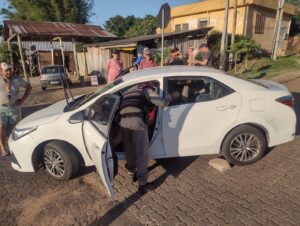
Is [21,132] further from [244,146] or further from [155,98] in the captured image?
[244,146]

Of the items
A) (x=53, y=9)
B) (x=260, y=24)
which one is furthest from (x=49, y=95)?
(x=53, y=9)

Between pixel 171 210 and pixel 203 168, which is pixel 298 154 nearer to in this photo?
pixel 203 168

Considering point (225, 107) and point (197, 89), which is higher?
point (197, 89)

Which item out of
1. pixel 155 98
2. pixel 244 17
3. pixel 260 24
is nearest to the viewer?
pixel 155 98

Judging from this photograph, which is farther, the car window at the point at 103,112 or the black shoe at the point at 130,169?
the black shoe at the point at 130,169

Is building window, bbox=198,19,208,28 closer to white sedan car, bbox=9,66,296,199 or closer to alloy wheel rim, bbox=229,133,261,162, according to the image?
white sedan car, bbox=9,66,296,199

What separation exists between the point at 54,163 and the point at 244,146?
301 cm

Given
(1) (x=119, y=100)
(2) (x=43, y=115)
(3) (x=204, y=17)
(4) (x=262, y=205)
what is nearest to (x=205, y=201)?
(4) (x=262, y=205)

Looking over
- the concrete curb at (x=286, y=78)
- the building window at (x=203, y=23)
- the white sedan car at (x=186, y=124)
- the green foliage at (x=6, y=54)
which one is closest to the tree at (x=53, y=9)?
the green foliage at (x=6, y=54)

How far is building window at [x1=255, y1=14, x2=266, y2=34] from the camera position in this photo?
764 inches

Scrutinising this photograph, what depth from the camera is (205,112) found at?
3.87 m

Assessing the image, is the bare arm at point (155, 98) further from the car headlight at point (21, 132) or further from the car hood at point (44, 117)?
the car headlight at point (21, 132)

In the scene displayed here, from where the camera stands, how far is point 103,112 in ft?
11.7

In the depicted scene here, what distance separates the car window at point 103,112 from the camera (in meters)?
3.36
